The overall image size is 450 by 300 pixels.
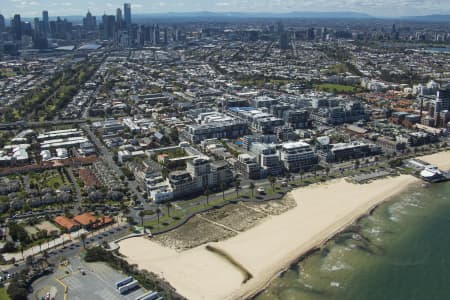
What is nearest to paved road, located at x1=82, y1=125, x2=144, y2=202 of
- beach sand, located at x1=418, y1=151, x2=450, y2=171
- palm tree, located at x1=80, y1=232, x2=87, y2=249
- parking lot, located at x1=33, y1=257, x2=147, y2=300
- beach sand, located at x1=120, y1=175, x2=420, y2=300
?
palm tree, located at x1=80, y1=232, x2=87, y2=249

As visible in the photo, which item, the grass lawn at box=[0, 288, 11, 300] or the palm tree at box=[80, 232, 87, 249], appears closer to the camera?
the grass lawn at box=[0, 288, 11, 300]

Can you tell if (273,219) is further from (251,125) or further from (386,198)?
(251,125)

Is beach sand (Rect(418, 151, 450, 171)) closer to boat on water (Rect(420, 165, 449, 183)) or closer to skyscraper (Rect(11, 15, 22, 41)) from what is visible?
boat on water (Rect(420, 165, 449, 183))

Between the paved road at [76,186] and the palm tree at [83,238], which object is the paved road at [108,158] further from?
the palm tree at [83,238]

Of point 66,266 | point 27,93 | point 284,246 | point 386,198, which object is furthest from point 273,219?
point 27,93

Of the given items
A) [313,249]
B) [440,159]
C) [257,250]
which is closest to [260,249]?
[257,250]

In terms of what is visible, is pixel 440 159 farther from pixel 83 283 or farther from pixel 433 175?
pixel 83 283

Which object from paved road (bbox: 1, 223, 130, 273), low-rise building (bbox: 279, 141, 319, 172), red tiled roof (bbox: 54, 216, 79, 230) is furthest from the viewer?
low-rise building (bbox: 279, 141, 319, 172)
